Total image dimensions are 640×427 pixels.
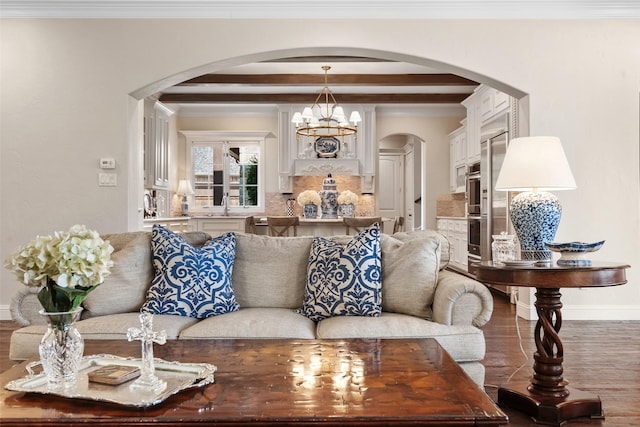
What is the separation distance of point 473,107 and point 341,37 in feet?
11.3

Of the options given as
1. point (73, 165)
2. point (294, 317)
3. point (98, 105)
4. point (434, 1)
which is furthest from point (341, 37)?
point (294, 317)

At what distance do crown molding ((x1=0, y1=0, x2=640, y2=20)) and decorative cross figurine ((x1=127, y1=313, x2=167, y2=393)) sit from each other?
3.82 meters

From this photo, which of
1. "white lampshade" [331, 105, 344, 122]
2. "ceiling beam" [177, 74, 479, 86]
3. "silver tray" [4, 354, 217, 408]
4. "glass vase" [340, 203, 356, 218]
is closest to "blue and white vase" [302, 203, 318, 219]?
"glass vase" [340, 203, 356, 218]

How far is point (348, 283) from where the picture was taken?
9.28ft

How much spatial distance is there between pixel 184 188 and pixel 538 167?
732cm

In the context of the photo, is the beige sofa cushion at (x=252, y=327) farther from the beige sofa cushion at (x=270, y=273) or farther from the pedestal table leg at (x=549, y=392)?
the pedestal table leg at (x=549, y=392)

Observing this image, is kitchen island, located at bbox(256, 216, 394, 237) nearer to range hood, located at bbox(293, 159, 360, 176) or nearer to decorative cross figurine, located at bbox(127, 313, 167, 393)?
range hood, located at bbox(293, 159, 360, 176)

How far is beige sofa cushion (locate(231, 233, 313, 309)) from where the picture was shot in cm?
308

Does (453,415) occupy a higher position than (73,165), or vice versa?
(73,165)

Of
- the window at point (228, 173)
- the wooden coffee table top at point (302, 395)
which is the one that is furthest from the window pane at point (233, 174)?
the wooden coffee table top at point (302, 395)

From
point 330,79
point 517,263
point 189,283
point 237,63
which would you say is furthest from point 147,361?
point 330,79

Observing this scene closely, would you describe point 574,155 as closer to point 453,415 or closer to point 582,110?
point 582,110

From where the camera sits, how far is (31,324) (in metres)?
2.70

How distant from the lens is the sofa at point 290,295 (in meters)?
2.58
